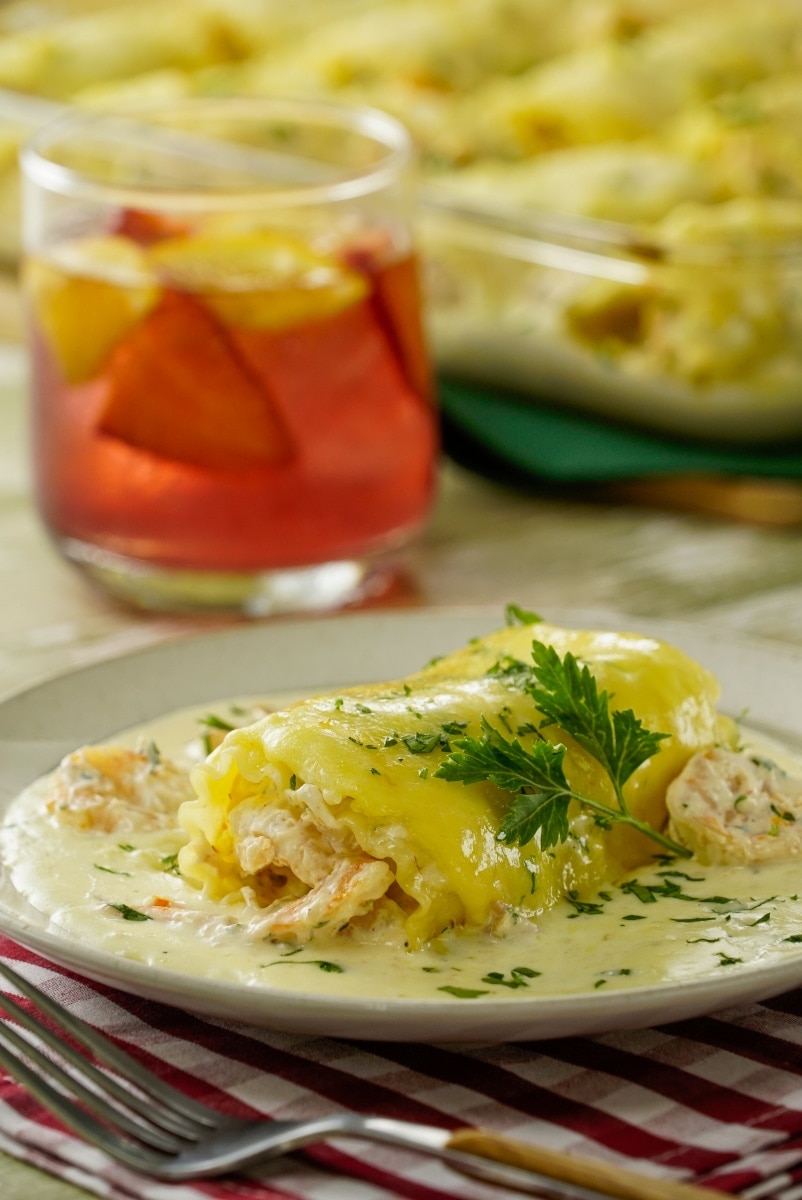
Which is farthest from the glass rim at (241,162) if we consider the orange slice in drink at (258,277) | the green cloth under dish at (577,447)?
the green cloth under dish at (577,447)

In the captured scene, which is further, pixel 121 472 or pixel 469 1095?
pixel 121 472

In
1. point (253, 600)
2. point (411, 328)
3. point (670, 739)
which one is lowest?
point (253, 600)

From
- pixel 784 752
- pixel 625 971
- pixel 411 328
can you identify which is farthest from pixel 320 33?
pixel 625 971

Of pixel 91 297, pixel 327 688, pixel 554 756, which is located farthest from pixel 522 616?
pixel 91 297

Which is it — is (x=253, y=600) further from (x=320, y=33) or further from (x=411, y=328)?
(x=320, y=33)

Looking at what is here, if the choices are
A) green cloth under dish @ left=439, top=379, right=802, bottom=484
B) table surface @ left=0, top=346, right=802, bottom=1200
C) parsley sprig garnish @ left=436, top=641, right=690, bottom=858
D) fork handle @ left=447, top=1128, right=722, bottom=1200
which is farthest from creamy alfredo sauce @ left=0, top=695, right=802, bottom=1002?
green cloth under dish @ left=439, top=379, right=802, bottom=484
